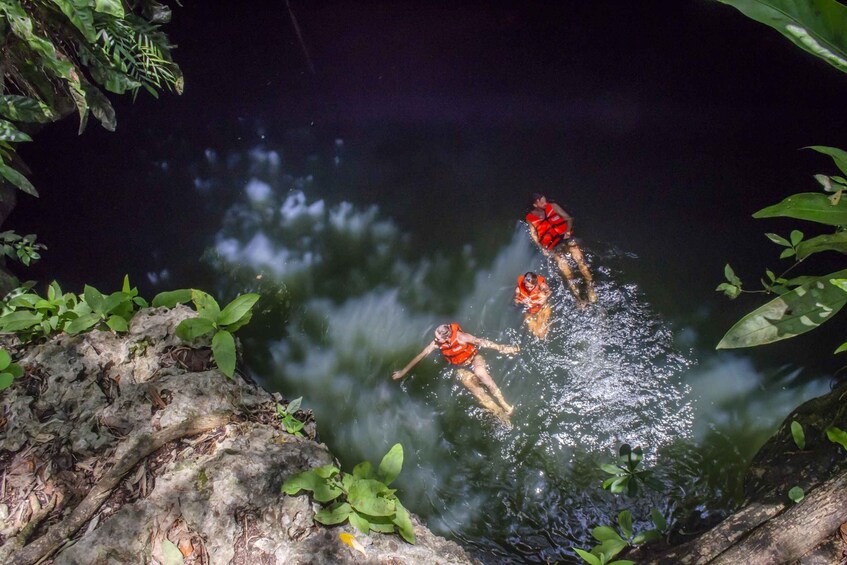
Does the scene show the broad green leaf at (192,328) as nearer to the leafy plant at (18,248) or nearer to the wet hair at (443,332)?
the leafy plant at (18,248)

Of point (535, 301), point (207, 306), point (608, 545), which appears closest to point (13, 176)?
point (207, 306)

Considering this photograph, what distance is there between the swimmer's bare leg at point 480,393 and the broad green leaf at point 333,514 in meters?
2.62

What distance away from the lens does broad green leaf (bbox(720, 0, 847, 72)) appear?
1729 millimetres

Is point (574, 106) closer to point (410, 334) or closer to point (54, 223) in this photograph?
point (410, 334)

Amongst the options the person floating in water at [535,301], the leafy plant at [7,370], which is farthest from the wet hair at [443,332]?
the leafy plant at [7,370]

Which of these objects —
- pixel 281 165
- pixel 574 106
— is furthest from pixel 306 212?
pixel 574 106

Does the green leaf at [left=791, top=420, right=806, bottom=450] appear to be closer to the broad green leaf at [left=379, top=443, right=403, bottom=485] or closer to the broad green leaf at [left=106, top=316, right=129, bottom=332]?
the broad green leaf at [left=379, top=443, right=403, bottom=485]

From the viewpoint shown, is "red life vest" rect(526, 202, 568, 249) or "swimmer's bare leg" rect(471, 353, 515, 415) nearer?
"swimmer's bare leg" rect(471, 353, 515, 415)

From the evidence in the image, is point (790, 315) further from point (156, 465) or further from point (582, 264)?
point (156, 465)

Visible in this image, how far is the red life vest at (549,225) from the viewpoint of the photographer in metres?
5.03

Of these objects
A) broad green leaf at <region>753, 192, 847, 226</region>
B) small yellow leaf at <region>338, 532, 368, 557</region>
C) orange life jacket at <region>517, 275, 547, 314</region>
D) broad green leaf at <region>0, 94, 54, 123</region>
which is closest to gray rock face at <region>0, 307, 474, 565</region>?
small yellow leaf at <region>338, 532, 368, 557</region>

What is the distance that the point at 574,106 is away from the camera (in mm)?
5188

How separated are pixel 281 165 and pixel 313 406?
7.88ft

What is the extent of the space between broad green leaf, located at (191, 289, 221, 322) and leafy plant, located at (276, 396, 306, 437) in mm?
716
